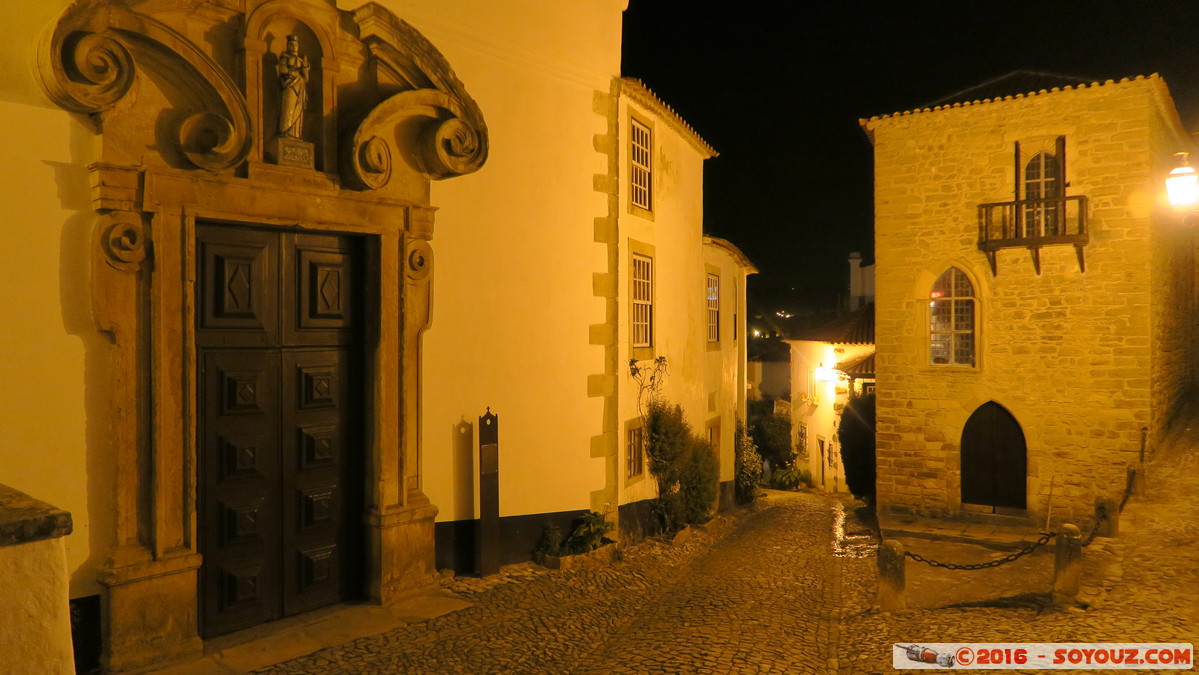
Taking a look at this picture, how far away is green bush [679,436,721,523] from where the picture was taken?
41.3 ft

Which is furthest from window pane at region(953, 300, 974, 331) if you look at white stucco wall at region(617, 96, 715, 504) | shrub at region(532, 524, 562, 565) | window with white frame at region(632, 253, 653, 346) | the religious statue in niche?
the religious statue in niche

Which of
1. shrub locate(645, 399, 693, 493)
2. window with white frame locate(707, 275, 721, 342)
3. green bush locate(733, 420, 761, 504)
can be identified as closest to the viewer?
shrub locate(645, 399, 693, 493)

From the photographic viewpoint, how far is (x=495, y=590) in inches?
287

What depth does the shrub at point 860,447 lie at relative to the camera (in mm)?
18391

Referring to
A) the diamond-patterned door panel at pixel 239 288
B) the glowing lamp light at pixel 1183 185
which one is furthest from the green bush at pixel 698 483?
the diamond-patterned door panel at pixel 239 288

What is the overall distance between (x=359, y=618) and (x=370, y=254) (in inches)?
126

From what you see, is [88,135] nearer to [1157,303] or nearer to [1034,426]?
[1034,426]

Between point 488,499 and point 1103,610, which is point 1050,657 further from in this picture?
point 488,499

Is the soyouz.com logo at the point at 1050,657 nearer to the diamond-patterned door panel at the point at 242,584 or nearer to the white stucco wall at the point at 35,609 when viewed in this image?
the diamond-patterned door panel at the point at 242,584

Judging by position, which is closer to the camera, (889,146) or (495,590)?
(495,590)

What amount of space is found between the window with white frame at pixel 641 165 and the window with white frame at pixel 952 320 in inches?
235

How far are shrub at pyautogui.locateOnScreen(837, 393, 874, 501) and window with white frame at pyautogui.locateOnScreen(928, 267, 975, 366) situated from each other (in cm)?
469

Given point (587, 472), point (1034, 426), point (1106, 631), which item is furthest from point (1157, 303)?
point (587, 472)

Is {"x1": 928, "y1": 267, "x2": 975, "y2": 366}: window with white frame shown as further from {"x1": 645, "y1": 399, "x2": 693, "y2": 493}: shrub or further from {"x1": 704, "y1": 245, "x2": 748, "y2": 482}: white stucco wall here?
{"x1": 645, "y1": 399, "x2": 693, "y2": 493}: shrub
